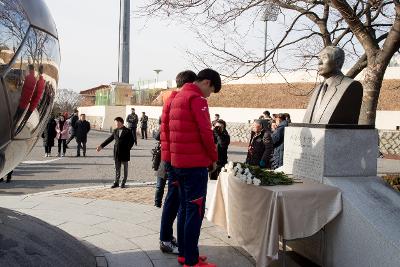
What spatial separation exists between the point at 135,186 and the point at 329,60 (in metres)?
5.87

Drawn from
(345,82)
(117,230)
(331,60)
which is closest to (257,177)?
(345,82)

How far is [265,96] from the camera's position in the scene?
39.9 meters

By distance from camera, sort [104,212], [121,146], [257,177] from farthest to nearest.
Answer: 1. [121,146]
2. [104,212]
3. [257,177]

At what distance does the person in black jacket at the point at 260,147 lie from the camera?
26.9 feet

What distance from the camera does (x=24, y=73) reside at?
3047 millimetres

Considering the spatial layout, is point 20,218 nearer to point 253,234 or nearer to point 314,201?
point 253,234

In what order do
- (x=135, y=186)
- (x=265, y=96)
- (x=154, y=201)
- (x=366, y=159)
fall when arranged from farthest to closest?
(x=265, y=96) → (x=135, y=186) → (x=154, y=201) → (x=366, y=159)

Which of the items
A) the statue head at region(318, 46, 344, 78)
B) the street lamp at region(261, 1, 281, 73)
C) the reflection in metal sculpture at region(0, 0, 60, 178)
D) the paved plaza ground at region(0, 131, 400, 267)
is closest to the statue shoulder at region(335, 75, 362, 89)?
the statue head at region(318, 46, 344, 78)

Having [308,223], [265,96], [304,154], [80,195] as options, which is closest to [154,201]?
[80,195]

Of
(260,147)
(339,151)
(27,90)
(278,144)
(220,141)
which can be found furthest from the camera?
(278,144)

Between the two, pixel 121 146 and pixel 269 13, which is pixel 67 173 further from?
pixel 269 13

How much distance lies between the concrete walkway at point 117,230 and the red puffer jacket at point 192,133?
1.16 meters

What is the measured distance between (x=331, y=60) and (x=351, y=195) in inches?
64.8

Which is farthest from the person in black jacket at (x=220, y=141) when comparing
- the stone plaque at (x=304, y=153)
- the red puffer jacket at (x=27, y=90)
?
the red puffer jacket at (x=27, y=90)
